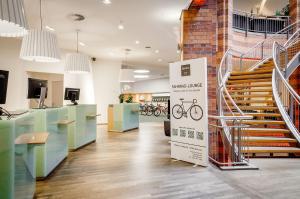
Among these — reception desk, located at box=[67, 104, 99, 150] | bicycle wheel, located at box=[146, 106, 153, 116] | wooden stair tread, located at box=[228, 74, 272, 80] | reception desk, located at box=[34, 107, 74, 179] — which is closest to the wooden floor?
reception desk, located at box=[34, 107, 74, 179]

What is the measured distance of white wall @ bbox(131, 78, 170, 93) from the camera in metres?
22.6

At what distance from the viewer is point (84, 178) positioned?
3812 mm

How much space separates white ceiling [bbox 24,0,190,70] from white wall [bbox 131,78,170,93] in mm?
12715

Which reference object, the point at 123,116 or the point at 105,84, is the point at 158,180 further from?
the point at 105,84

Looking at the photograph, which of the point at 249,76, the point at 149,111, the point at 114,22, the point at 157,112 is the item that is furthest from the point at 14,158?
the point at 149,111

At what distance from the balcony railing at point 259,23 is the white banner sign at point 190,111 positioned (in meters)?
8.31

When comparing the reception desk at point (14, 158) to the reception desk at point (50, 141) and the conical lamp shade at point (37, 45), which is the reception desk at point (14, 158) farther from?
the conical lamp shade at point (37, 45)

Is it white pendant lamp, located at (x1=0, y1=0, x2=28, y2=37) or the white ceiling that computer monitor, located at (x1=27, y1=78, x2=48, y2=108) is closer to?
the white ceiling

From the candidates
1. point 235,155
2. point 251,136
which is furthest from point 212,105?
point 235,155

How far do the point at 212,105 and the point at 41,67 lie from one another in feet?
22.0

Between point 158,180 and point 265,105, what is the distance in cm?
505

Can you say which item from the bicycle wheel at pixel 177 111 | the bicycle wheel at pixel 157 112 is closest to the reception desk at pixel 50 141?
the bicycle wheel at pixel 177 111

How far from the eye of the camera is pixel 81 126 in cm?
626

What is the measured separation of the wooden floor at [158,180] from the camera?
319 centimetres
